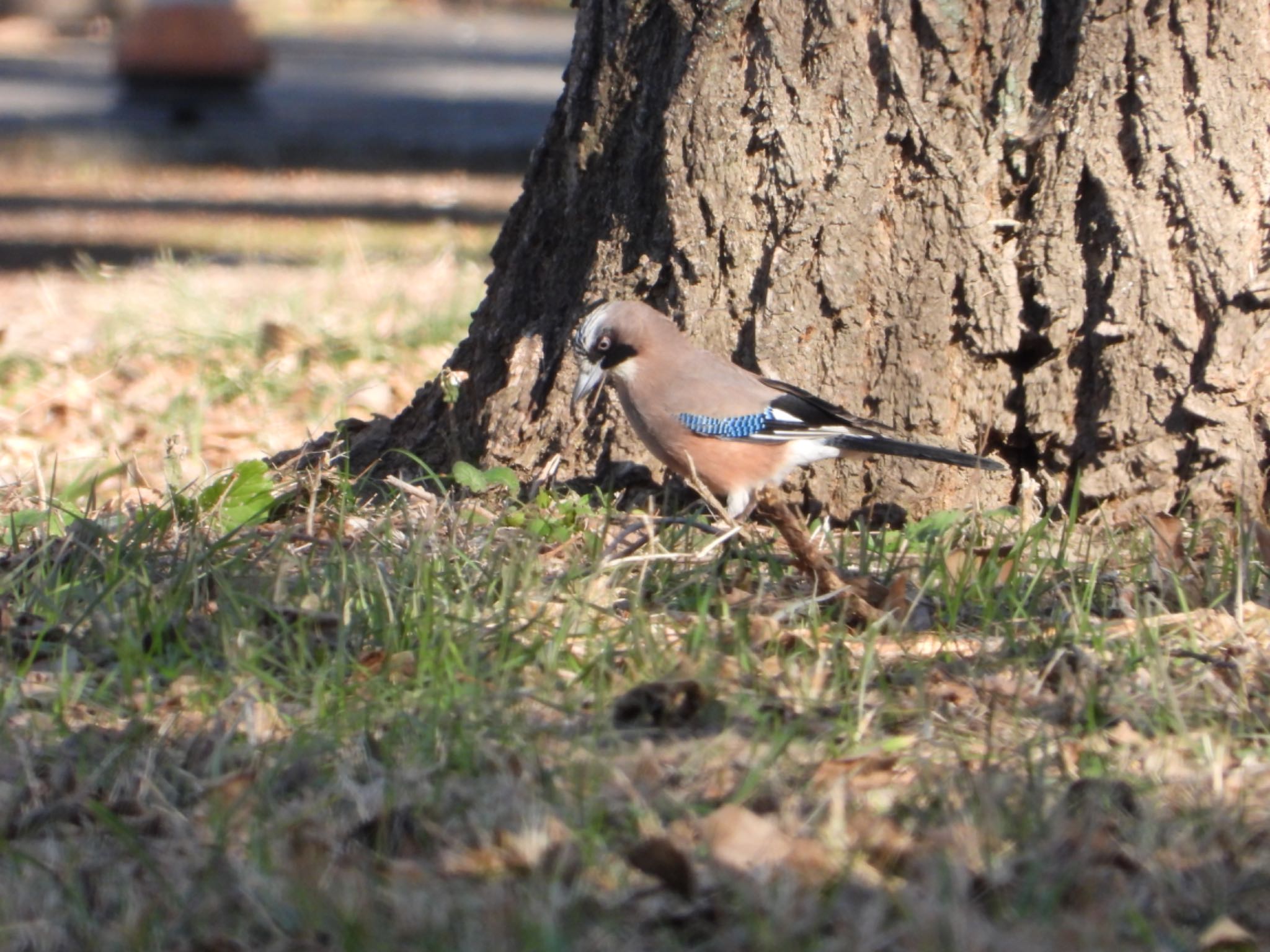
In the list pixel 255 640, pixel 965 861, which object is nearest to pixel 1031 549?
pixel 965 861

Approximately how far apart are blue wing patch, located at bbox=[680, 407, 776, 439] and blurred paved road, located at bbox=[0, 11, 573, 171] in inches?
293

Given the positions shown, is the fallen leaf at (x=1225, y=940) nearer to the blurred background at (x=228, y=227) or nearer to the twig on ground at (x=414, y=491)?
the twig on ground at (x=414, y=491)

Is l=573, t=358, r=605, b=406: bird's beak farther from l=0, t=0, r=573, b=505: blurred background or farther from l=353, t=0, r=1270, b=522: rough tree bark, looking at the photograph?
l=0, t=0, r=573, b=505: blurred background

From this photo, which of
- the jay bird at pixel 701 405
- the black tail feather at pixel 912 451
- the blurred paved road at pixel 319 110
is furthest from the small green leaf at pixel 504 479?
the blurred paved road at pixel 319 110

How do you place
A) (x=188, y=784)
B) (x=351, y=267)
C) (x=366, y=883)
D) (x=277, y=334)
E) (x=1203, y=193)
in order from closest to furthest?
(x=366, y=883)
(x=188, y=784)
(x=1203, y=193)
(x=277, y=334)
(x=351, y=267)

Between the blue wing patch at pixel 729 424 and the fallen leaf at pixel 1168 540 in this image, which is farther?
the blue wing patch at pixel 729 424

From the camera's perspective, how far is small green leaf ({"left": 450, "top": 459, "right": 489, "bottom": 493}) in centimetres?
471

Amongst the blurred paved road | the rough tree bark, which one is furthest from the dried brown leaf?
the blurred paved road

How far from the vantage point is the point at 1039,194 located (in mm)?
4547

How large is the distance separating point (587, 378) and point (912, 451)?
96 centimetres

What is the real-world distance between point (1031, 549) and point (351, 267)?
550cm

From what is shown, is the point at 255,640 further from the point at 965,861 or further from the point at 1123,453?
the point at 1123,453

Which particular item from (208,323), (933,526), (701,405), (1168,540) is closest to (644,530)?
(701,405)

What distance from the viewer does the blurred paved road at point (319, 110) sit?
14000 mm
